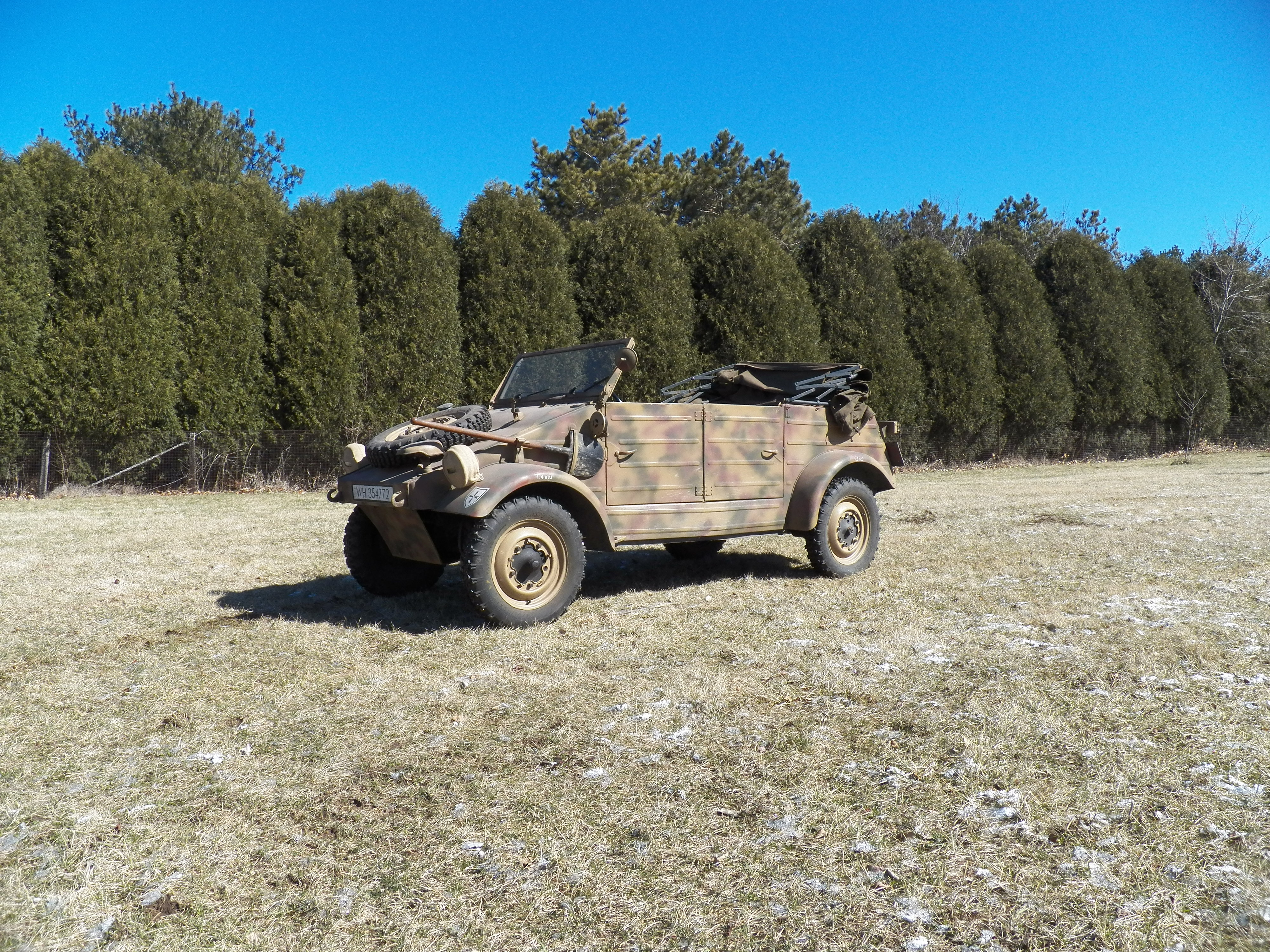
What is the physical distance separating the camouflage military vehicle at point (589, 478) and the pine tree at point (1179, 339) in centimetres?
1961

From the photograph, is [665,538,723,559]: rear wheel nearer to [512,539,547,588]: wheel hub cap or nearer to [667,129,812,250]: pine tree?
[512,539,547,588]: wheel hub cap

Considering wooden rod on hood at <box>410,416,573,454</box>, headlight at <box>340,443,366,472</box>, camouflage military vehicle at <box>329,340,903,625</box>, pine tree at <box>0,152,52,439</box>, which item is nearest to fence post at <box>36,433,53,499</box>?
pine tree at <box>0,152,52,439</box>

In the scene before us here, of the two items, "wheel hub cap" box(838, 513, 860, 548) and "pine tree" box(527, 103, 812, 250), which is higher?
"pine tree" box(527, 103, 812, 250)

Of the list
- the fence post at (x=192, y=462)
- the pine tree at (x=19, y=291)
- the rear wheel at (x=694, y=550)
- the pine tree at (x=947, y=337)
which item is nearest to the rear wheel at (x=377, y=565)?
the rear wheel at (x=694, y=550)

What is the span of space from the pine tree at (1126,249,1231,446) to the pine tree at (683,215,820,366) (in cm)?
1169

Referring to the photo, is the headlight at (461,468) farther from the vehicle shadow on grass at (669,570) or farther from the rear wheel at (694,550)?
the rear wheel at (694,550)

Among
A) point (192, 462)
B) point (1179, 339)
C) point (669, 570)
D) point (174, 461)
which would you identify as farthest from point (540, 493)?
point (1179, 339)

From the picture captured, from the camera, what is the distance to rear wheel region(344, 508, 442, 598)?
19.1 ft

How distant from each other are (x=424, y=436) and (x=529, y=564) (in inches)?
46.7

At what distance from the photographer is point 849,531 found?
688 cm

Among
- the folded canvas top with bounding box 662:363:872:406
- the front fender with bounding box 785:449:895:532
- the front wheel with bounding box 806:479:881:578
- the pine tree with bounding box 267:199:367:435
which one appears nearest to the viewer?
the front fender with bounding box 785:449:895:532

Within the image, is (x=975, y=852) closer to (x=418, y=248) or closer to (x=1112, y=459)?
(x=418, y=248)

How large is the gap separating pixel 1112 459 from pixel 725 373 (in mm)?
19212

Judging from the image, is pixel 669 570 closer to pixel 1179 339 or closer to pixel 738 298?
pixel 738 298
